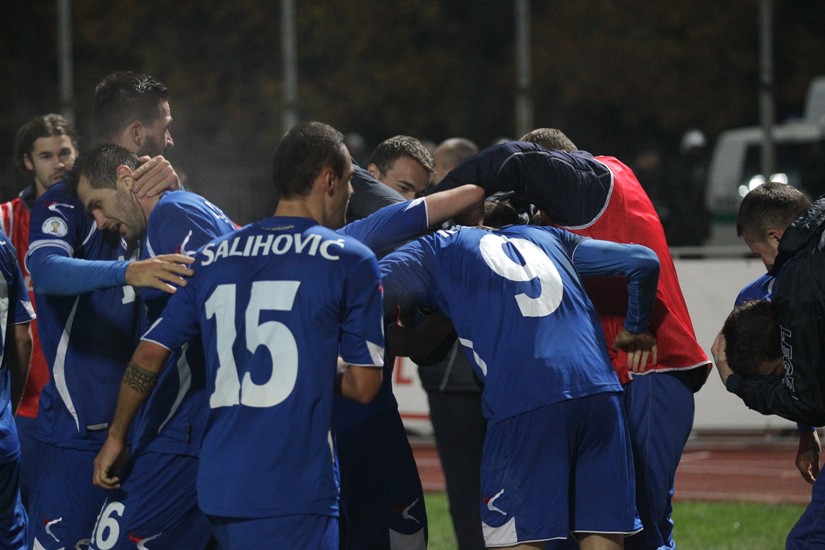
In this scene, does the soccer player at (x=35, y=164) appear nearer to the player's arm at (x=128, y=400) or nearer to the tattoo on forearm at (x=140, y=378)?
the player's arm at (x=128, y=400)

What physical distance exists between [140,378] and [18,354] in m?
1.59

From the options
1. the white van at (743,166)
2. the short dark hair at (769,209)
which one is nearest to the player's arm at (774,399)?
the short dark hair at (769,209)

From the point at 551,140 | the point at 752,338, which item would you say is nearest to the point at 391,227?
the point at 551,140

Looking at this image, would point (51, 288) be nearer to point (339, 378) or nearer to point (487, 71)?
point (339, 378)

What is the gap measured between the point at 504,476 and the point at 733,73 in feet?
84.3

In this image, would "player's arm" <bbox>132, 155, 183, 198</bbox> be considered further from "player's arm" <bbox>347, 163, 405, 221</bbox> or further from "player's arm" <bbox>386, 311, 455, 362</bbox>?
"player's arm" <bbox>386, 311, 455, 362</bbox>

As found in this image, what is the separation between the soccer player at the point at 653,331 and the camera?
527 cm

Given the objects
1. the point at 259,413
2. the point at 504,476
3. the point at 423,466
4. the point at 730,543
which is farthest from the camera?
the point at 423,466

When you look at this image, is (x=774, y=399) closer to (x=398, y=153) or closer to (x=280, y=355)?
(x=280, y=355)

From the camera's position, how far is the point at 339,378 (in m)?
4.30

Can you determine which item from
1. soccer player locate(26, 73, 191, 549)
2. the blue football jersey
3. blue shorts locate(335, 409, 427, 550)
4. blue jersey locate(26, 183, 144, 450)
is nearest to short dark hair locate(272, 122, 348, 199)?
soccer player locate(26, 73, 191, 549)

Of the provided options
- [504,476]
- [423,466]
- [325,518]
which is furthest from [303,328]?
[423,466]

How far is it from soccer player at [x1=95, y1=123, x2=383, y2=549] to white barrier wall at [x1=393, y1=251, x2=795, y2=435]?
7.50 metres

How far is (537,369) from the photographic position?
468cm
